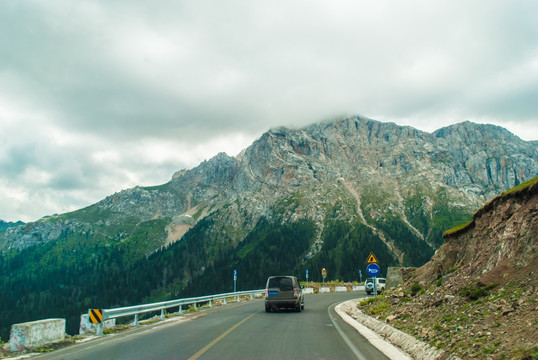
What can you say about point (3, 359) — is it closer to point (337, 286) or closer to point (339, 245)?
point (337, 286)

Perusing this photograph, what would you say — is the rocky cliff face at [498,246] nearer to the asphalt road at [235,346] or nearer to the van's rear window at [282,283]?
the asphalt road at [235,346]

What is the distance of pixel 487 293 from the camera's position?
11.4 meters

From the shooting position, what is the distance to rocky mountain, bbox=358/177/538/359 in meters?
7.78

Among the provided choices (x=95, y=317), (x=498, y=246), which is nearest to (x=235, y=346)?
(x=95, y=317)

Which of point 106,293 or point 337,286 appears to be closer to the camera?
point 337,286

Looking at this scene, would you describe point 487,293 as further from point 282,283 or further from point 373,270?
point 282,283

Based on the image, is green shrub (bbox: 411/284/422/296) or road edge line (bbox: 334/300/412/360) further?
green shrub (bbox: 411/284/422/296)

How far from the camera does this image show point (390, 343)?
11.1 m

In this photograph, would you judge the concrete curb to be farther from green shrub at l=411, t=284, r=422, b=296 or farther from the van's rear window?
the van's rear window

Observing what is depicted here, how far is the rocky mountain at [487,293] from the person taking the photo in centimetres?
778

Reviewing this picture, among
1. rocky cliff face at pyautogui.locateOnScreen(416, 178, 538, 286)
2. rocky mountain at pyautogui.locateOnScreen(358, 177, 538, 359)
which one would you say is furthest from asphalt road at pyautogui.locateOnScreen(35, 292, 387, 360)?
rocky cliff face at pyautogui.locateOnScreen(416, 178, 538, 286)

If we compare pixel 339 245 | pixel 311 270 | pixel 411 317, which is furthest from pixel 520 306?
pixel 339 245

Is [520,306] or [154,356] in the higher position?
[520,306]

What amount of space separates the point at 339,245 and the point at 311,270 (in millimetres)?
31386
